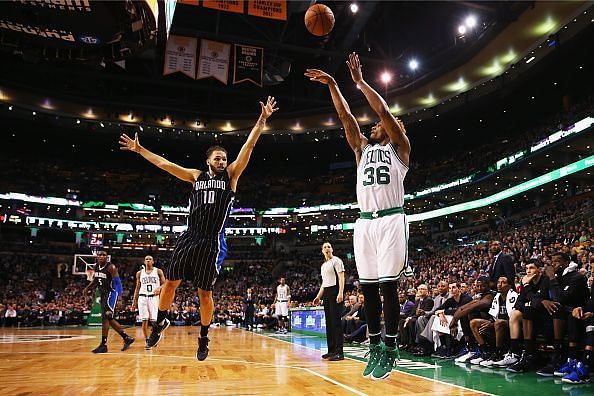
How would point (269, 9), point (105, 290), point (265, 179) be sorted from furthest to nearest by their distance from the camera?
point (265, 179), point (269, 9), point (105, 290)

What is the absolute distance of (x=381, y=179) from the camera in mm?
3799

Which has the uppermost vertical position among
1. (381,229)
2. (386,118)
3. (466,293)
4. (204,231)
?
(386,118)

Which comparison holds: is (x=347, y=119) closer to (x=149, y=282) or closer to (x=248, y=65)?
(x=149, y=282)

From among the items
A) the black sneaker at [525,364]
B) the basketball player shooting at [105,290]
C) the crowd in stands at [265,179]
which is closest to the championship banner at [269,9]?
the basketball player shooting at [105,290]

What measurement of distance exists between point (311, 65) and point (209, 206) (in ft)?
81.2

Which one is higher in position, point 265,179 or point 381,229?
point 265,179

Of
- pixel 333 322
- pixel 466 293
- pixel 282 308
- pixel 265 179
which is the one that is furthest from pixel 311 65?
pixel 333 322

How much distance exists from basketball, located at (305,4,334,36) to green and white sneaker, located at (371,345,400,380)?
3.70 meters

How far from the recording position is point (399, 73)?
2734 centimetres

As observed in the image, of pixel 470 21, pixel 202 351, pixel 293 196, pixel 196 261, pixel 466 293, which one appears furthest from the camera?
pixel 293 196

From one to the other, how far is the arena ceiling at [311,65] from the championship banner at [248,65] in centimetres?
200

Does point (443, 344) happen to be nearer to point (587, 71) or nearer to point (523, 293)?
point (523, 293)

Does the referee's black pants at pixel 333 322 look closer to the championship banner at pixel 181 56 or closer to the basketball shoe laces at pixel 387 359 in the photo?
the basketball shoe laces at pixel 387 359

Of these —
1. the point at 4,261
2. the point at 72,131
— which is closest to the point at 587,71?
the point at 72,131
